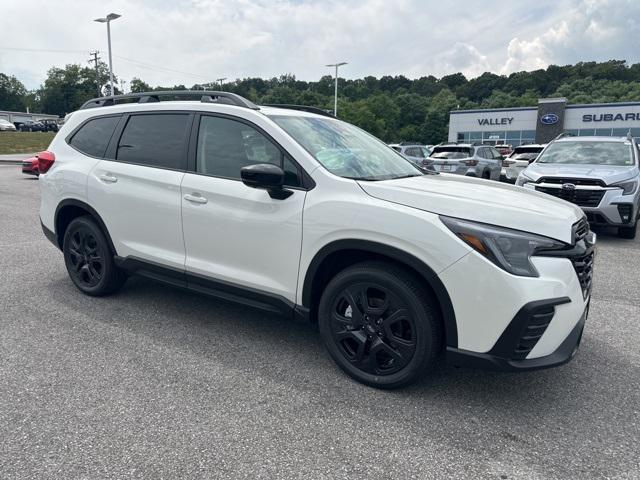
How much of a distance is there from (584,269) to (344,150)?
1775 mm

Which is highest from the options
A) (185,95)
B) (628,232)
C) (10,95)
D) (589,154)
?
(10,95)

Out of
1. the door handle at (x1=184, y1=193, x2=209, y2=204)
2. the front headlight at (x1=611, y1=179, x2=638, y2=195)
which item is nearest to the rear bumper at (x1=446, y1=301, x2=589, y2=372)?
the door handle at (x1=184, y1=193, x2=209, y2=204)

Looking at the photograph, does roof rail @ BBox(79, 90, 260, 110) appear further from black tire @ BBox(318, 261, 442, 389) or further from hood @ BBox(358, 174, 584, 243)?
black tire @ BBox(318, 261, 442, 389)

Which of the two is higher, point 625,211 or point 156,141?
point 156,141

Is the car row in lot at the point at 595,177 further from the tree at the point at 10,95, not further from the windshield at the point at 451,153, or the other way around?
the tree at the point at 10,95

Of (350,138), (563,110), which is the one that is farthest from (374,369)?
(563,110)

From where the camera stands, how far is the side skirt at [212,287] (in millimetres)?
3254

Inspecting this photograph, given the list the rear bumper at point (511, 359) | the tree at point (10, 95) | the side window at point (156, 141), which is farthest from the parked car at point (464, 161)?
the tree at point (10, 95)

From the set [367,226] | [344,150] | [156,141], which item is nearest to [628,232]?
[344,150]

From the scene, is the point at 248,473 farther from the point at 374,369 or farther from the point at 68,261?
the point at 68,261

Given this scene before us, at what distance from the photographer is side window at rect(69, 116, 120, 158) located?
4.33 meters

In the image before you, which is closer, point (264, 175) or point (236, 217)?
point (264, 175)

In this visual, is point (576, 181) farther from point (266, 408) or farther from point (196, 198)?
point (266, 408)

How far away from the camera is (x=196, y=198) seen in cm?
353
